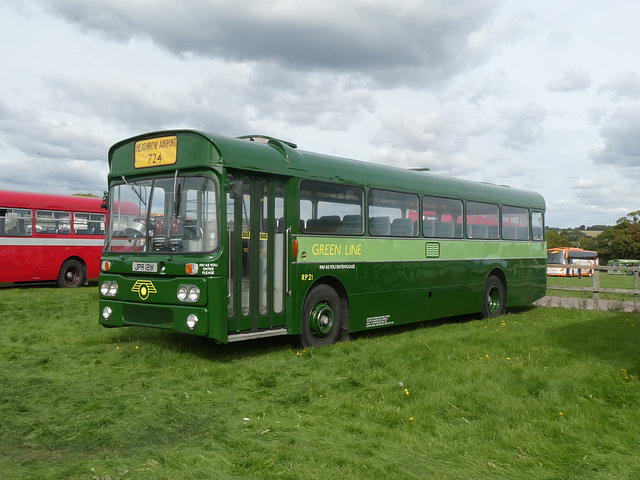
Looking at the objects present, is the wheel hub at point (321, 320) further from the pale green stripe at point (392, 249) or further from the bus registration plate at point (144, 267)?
the bus registration plate at point (144, 267)

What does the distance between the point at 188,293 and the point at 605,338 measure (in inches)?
278

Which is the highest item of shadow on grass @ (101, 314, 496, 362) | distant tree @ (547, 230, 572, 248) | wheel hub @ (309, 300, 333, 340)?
distant tree @ (547, 230, 572, 248)

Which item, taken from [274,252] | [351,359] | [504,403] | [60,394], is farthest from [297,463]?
[274,252]

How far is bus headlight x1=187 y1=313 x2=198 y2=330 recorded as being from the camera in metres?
8.59

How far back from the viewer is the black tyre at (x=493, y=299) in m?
14.9

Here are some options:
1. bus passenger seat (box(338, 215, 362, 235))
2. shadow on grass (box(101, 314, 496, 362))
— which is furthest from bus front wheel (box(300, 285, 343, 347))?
bus passenger seat (box(338, 215, 362, 235))

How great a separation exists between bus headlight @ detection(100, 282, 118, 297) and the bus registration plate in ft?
1.82

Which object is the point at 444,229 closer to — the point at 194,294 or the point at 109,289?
the point at 194,294

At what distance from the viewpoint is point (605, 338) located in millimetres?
11094

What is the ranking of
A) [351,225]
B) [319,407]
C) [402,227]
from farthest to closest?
[402,227]
[351,225]
[319,407]

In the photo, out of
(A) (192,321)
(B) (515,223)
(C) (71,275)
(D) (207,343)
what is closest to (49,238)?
(C) (71,275)

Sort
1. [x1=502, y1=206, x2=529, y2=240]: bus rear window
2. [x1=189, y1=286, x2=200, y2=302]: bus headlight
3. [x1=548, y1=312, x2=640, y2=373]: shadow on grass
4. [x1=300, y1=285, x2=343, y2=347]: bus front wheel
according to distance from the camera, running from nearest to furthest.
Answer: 1. [x1=189, y1=286, x2=200, y2=302]: bus headlight
2. [x1=548, y1=312, x2=640, y2=373]: shadow on grass
3. [x1=300, y1=285, x2=343, y2=347]: bus front wheel
4. [x1=502, y1=206, x2=529, y2=240]: bus rear window

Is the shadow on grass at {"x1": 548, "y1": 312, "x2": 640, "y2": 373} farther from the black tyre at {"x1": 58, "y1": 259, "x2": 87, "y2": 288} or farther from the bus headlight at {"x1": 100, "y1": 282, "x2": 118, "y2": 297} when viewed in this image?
the black tyre at {"x1": 58, "y1": 259, "x2": 87, "y2": 288}

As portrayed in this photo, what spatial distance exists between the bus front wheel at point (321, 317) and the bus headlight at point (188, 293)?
197 cm
